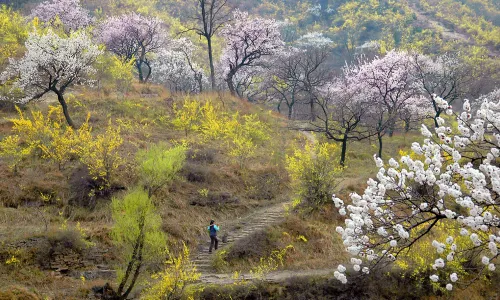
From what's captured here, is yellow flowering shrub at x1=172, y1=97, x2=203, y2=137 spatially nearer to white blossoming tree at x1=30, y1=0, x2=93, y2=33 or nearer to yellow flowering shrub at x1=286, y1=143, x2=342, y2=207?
yellow flowering shrub at x1=286, y1=143, x2=342, y2=207

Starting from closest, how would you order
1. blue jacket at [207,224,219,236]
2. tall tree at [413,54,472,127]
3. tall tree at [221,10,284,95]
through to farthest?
blue jacket at [207,224,219,236], tall tree at [413,54,472,127], tall tree at [221,10,284,95]

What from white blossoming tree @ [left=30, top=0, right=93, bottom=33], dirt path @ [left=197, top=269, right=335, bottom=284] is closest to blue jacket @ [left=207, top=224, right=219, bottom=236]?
dirt path @ [left=197, top=269, right=335, bottom=284]

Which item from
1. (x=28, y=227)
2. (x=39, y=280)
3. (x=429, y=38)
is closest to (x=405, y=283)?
(x=39, y=280)

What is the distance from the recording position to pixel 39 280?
12312 millimetres

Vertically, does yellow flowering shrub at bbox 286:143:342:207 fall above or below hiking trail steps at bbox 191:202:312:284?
above

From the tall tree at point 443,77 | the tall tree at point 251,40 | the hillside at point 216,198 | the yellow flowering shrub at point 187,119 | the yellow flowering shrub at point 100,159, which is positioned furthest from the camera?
the tall tree at point 251,40

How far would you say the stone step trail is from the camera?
546 inches

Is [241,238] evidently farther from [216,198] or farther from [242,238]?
[216,198]

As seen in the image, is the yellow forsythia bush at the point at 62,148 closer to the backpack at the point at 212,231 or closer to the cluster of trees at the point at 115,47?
the cluster of trees at the point at 115,47

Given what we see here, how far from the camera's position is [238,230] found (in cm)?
1648

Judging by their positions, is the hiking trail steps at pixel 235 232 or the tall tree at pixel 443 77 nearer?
the hiking trail steps at pixel 235 232

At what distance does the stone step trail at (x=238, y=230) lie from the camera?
1388 centimetres

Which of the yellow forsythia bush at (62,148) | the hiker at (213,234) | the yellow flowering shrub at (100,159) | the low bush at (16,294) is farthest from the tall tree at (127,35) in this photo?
the low bush at (16,294)

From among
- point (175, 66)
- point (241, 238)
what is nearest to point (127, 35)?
point (175, 66)
